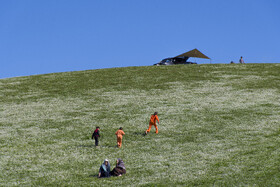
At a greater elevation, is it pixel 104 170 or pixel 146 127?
pixel 146 127

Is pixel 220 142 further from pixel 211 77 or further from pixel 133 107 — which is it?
pixel 211 77

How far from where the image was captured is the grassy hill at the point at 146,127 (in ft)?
68.0

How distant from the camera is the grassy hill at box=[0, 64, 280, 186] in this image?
20.7m

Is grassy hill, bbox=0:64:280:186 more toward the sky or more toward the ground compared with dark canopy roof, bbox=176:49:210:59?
more toward the ground

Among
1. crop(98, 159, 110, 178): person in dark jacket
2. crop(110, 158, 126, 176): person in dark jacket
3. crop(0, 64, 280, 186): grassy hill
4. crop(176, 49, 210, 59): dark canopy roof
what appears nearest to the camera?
crop(98, 159, 110, 178): person in dark jacket

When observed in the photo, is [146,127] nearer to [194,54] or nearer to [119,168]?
[119,168]

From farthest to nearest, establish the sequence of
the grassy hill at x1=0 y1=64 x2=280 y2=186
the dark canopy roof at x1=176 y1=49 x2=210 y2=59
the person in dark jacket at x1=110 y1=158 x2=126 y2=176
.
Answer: the dark canopy roof at x1=176 y1=49 x2=210 y2=59 < the grassy hill at x1=0 y1=64 x2=280 y2=186 < the person in dark jacket at x1=110 y1=158 x2=126 y2=176

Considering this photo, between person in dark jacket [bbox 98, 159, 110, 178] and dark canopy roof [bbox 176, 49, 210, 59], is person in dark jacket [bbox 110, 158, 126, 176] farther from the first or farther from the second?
dark canopy roof [bbox 176, 49, 210, 59]

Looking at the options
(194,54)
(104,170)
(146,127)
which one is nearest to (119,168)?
(104,170)

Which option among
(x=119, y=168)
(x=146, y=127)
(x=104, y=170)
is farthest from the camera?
(x=146, y=127)

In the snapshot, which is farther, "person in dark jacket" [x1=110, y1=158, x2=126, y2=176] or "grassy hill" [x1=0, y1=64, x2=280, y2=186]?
"grassy hill" [x1=0, y1=64, x2=280, y2=186]

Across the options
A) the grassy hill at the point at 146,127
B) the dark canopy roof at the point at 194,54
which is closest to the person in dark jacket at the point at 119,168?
the grassy hill at the point at 146,127

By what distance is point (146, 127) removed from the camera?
105 feet

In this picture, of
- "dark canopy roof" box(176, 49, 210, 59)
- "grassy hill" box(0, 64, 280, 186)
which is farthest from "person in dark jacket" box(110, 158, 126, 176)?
"dark canopy roof" box(176, 49, 210, 59)
